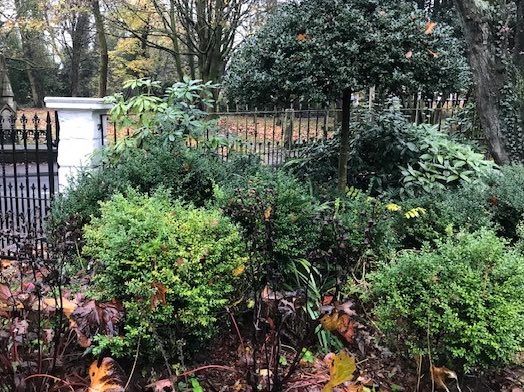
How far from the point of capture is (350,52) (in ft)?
12.8

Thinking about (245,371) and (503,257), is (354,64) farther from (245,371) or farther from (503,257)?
(245,371)

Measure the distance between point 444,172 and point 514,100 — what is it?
1.41m

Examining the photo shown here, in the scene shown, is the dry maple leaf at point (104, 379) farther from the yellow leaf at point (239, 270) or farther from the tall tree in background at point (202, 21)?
the tall tree in background at point (202, 21)

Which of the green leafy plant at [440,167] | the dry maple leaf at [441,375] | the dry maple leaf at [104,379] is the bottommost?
the dry maple leaf at [441,375]

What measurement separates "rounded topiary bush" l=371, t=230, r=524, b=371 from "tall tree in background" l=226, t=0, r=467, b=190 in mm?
1999

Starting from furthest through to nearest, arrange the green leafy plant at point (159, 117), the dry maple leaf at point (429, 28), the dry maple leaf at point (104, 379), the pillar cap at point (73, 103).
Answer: the pillar cap at point (73, 103) → the green leafy plant at point (159, 117) → the dry maple leaf at point (429, 28) → the dry maple leaf at point (104, 379)

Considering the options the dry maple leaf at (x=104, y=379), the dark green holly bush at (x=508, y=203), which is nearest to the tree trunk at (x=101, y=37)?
the dark green holly bush at (x=508, y=203)

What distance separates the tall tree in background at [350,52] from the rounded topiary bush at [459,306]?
2.00m

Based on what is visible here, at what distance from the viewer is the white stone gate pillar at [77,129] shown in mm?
4547

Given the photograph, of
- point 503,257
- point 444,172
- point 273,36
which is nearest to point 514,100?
point 444,172

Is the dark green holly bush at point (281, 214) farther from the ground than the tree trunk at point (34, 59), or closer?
closer

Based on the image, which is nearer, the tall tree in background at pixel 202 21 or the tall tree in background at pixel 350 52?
the tall tree in background at pixel 350 52

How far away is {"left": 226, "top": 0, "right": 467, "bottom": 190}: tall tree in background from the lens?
12.9 feet

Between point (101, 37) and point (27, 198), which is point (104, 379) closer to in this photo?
point (27, 198)
